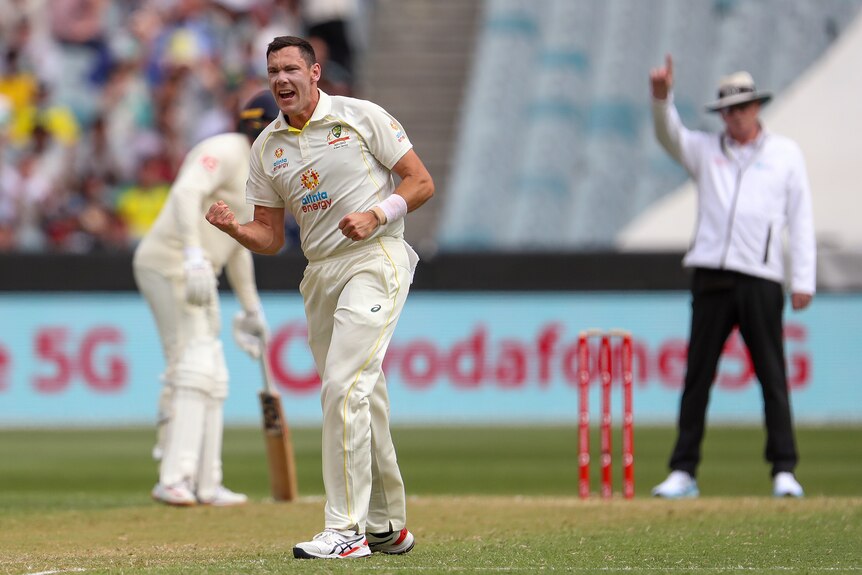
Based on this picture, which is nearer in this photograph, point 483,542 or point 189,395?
point 483,542

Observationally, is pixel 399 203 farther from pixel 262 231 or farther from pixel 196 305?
→ pixel 196 305

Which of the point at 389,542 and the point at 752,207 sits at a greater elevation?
the point at 752,207

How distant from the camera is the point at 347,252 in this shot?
20.1 ft

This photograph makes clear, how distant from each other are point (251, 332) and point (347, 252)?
9.35ft

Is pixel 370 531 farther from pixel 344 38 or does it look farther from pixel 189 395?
pixel 344 38

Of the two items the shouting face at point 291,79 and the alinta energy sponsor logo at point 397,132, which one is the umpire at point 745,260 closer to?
the alinta energy sponsor logo at point 397,132

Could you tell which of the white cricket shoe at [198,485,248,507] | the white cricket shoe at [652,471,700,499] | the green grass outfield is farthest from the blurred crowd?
the white cricket shoe at [652,471,700,499]

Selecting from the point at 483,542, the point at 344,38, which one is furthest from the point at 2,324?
the point at 483,542

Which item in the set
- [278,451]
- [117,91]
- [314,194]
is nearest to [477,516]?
[278,451]

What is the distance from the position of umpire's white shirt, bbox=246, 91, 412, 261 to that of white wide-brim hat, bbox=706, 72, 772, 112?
3162 mm

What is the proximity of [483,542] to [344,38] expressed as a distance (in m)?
14.1

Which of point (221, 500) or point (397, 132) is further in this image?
point (221, 500)

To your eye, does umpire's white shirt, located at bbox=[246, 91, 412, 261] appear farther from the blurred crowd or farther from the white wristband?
the blurred crowd

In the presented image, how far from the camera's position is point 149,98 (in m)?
19.2
